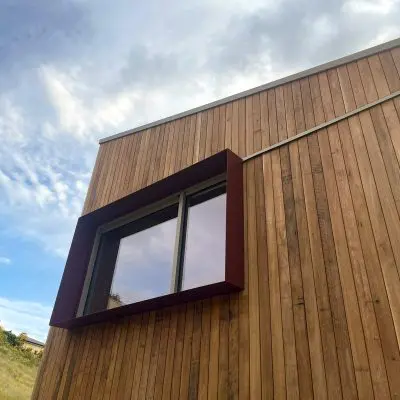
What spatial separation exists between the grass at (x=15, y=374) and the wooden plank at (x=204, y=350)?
27.1ft

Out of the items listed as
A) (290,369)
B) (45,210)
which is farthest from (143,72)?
(45,210)

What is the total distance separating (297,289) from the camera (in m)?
1.69

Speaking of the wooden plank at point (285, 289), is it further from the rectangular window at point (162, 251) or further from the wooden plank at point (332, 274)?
the rectangular window at point (162, 251)

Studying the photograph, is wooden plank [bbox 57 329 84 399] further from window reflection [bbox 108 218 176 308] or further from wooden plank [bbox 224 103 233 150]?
wooden plank [bbox 224 103 233 150]

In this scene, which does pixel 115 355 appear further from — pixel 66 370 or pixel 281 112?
pixel 281 112

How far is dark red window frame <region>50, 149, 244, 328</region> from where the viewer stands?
6.47 feet

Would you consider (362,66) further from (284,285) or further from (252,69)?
(252,69)

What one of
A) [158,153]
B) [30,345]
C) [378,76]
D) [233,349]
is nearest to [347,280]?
[233,349]

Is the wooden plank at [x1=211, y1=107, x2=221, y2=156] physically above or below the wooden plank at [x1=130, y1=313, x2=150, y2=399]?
above

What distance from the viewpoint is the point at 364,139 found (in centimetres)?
191

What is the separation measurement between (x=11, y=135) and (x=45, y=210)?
250cm

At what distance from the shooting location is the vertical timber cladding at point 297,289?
4.72 ft

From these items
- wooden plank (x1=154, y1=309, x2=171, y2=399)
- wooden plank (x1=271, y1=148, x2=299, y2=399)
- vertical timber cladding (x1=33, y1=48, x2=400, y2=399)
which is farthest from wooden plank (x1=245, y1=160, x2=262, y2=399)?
wooden plank (x1=154, y1=309, x2=171, y2=399)

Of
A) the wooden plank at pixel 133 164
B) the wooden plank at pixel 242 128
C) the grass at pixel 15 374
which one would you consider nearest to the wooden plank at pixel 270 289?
the wooden plank at pixel 242 128
